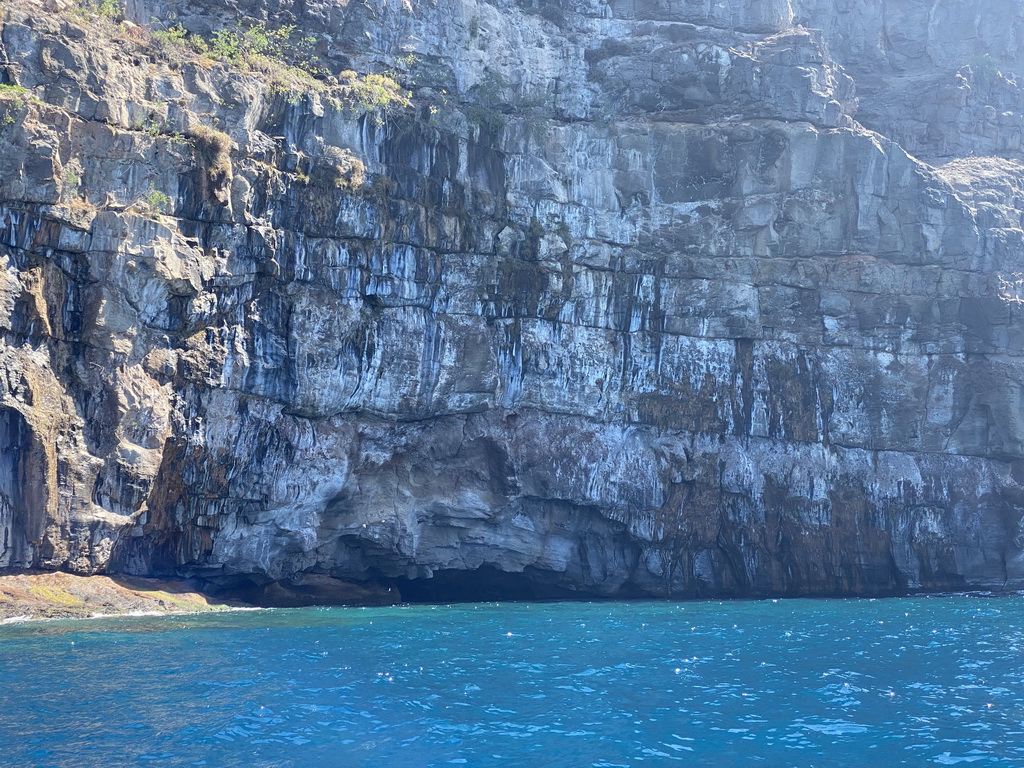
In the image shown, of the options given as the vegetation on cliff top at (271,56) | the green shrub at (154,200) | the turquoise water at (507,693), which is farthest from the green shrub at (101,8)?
the turquoise water at (507,693)

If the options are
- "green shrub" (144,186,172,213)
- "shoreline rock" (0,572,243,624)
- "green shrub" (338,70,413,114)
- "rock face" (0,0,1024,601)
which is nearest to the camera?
"shoreline rock" (0,572,243,624)

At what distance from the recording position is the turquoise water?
1680 cm

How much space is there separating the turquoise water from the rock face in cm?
941

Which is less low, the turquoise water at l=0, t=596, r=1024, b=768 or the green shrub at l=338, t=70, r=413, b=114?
the green shrub at l=338, t=70, r=413, b=114

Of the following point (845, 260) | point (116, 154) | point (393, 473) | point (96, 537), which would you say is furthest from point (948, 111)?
point (96, 537)

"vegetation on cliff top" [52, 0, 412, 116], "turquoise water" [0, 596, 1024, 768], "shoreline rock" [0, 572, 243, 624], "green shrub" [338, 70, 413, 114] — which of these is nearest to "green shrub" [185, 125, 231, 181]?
"vegetation on cliff top" [52, 0, 412, 116]

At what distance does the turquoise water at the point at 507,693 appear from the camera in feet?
55.1

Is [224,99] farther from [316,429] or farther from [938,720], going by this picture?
[938,720]

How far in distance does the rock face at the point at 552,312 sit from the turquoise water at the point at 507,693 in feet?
30.9

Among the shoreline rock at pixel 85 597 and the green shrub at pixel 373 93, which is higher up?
the green shrub at pixel 373 93

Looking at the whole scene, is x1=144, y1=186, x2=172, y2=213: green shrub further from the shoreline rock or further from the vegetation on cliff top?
the shoreline rock

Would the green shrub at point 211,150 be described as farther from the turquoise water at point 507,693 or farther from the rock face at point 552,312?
the turquoise water at point 507,693

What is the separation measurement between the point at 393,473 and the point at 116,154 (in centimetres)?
1642

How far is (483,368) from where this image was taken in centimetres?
4231
